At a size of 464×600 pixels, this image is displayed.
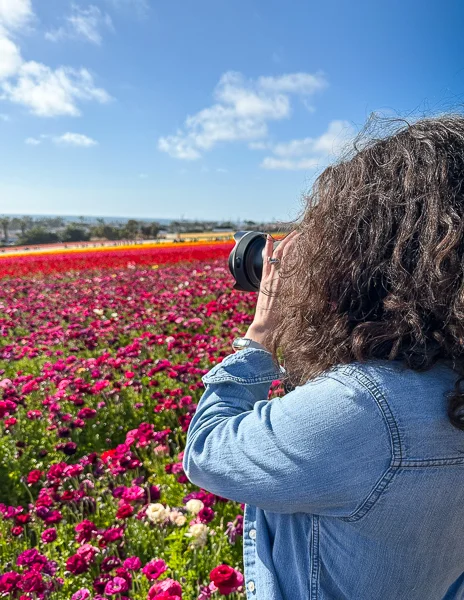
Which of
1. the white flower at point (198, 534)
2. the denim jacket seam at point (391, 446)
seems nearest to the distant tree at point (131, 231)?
the white flower at point (198, 534)

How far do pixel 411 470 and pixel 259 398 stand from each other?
407 millimetres

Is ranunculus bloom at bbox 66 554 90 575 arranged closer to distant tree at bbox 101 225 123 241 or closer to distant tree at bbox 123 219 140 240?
distant tree at bbox 123 219 140 240

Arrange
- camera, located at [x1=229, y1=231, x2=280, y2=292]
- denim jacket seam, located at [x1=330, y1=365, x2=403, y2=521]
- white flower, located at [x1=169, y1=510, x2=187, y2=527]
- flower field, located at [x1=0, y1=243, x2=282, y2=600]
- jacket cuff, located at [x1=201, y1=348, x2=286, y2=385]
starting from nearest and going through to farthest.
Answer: denim jacket seam, located at [x1=330, y1=365, x2=403, y2=521] → jacket cuff, located at [x1=201, y1=348, x2=286, y2=385] → camera, located at [x1=229, y1=231, x2=280, y2=292] → flower field, located at [x1=0, y1=243, x2=282, y2=600] → white flower, located at [x1=169, y1=510, x2=187, y2=527]

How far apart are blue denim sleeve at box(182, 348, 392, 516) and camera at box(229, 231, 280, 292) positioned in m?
0.56

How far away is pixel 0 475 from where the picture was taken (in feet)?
9.16

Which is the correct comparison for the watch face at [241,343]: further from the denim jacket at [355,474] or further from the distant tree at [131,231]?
the distant tree at [131,231]

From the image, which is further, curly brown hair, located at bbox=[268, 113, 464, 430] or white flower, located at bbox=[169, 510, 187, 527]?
white flower, located at bbox=[169, 510, 187, 527]

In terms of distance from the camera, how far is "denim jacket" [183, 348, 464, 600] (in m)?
0.70

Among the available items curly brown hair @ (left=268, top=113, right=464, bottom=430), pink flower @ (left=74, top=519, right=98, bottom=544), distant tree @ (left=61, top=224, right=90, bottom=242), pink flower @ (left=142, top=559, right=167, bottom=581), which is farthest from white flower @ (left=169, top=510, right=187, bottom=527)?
distant tree @ (left=61, top=224, right=90, bottom=242)

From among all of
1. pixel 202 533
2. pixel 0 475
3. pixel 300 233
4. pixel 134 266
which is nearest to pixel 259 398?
pixel 300 233

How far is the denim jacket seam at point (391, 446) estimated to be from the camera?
0.70 metres

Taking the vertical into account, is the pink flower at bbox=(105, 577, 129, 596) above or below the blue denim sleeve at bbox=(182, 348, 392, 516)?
below

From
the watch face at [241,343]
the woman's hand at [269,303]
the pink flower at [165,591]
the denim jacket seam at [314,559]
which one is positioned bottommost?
the pink flower at [165,591]

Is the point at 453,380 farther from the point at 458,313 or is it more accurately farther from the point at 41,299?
the point at 41,299
